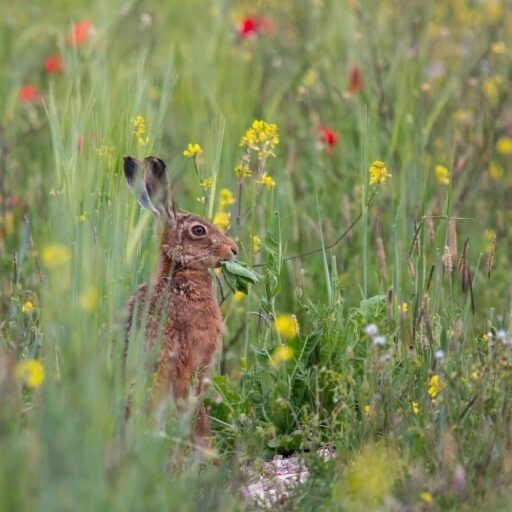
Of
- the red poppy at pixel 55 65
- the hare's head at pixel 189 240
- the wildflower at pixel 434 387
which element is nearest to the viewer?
the wildflower at pixel 434 387

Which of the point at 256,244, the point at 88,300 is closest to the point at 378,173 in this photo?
the point at 256,244

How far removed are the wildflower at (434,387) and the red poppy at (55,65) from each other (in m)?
3.80

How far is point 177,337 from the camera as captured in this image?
187 inches

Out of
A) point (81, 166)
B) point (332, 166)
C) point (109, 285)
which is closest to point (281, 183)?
point (332, 166)

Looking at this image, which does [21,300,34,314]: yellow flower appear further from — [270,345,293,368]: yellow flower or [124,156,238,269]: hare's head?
[270,345,293,368]: yellow flower

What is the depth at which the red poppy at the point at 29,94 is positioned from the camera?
7.17m

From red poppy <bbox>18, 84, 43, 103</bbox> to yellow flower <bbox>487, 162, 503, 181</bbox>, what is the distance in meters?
2.59

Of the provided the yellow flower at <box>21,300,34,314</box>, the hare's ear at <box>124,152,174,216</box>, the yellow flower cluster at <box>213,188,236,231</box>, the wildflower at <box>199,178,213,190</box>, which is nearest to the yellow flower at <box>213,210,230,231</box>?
the yellow flower cluster at <box>213,188,236,231</box>

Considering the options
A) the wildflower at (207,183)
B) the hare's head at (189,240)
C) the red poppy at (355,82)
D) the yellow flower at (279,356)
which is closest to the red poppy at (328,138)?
the red poppy at (355,82)

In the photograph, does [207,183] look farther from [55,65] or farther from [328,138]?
[55,65]

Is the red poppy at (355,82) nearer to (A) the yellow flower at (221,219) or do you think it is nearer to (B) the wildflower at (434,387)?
(A) the yellow flower at (221,219)

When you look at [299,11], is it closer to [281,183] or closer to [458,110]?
[458,110]

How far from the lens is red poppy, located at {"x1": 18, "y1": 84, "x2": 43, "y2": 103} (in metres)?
7.17

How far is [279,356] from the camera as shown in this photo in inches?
169
